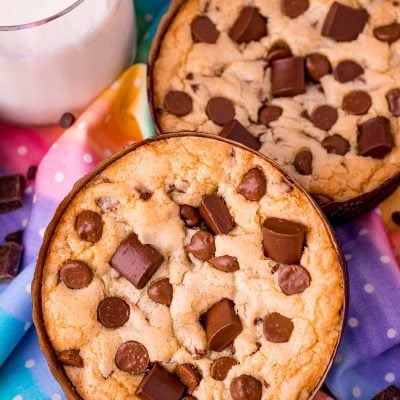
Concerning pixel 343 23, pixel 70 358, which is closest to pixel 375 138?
pixel 343 23

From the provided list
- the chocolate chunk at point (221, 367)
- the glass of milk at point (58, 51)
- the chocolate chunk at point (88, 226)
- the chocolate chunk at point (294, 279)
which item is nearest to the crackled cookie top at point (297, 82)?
Result: the glass of milk at point (58, 51)

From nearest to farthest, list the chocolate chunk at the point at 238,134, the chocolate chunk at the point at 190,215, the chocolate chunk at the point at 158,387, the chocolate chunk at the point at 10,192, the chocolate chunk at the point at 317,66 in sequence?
the chocolate chunk at the point at 158,387
the chocolate chunk at the point at 190,215
the chocolate chunk at the point at 238,134
the chocolate chunk at the point at 317,66
the chocolate chunk at the point at 10,192

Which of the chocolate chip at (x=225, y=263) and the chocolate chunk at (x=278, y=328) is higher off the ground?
the chocolate chip at (x=225, y=263)

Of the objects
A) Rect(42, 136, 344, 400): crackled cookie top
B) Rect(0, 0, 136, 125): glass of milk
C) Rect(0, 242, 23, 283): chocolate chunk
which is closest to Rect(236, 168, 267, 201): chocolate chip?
Rect(42, 136, 344, 400): crackled cookie top

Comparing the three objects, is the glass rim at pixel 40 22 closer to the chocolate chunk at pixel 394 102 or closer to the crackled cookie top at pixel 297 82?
the crackled cookie top at pixel 297 82

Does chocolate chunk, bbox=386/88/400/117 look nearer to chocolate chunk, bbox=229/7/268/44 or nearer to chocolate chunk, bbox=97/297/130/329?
chocolate chunk, bbox=229/7/268/44

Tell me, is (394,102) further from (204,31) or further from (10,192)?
(10,192)
